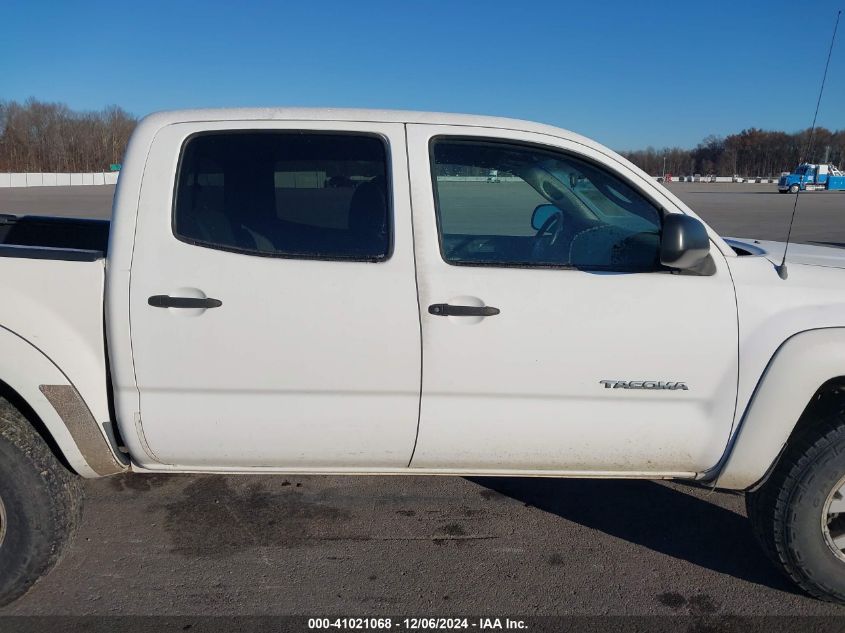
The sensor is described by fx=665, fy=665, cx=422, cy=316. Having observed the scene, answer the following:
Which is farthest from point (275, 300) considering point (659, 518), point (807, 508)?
point (659, 518)

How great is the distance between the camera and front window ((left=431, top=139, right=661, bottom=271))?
8.76 feet

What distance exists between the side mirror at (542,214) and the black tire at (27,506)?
233 cm

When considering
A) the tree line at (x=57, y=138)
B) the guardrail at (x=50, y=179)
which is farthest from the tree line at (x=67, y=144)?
the guardrail at (x=50, y=179)

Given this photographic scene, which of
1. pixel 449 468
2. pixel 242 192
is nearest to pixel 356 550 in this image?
pixel 449 468

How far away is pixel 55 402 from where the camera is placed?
8.32 feet

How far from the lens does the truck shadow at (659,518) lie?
315cm

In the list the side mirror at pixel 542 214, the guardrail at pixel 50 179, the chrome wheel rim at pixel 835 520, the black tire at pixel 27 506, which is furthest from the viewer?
the guardrail at pixel 50 179

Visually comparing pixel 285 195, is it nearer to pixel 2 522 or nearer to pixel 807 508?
pixel 2 522

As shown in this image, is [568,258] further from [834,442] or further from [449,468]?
[834,442]

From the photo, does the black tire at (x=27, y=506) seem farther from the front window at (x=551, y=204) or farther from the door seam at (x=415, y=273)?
the front window at (x=551, y=204)

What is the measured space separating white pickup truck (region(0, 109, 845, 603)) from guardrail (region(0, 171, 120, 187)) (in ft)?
162

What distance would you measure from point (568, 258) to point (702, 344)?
0.61m

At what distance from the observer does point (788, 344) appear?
2.53 meters

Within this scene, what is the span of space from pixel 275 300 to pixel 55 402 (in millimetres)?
932
